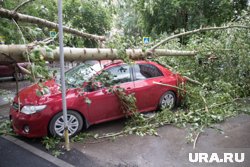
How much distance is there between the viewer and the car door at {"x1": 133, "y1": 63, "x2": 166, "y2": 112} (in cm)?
545

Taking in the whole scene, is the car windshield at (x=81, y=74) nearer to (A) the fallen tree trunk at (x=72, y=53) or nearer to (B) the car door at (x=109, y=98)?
(B) the car door at (x=109, y=98)

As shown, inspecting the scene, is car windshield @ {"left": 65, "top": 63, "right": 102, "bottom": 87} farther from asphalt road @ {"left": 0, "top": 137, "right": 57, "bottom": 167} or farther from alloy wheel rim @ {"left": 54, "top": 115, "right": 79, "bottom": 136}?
asphalt road @ {"left": 0, "top": 137, "right": 57, "bottom": 167}

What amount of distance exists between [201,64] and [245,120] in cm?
197

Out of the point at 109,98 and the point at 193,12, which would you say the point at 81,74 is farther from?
the point at 193,12

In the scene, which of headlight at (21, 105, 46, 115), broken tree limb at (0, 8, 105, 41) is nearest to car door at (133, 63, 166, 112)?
broken tree limb at (0, 8, 105, 41)

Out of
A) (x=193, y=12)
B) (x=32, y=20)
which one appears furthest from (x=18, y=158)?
(x=193, y=12)

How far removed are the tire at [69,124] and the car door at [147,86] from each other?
142 cm

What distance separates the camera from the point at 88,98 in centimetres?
466

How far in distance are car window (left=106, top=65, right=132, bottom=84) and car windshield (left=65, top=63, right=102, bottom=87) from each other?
303mm

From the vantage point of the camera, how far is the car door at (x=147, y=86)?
17.9 ft

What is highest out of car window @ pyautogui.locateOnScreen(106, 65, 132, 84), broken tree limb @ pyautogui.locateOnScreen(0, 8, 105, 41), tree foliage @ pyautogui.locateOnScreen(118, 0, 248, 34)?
tree foliage @ pyautogui.locateOnScreen(118, 0, 248, 34)

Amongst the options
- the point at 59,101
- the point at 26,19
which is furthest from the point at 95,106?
the point at 26,19

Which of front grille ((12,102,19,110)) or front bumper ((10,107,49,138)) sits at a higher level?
front grille ((12,102,19,110))

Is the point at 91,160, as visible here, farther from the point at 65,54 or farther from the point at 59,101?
the point at 65,54
